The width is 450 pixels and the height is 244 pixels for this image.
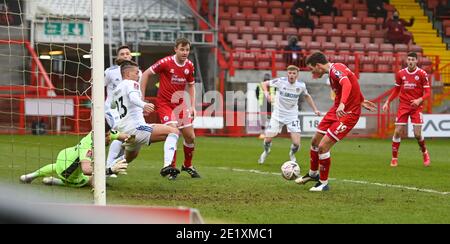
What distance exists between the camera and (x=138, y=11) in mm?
28875

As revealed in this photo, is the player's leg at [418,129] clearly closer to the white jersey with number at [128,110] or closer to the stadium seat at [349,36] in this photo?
the white jersey with number at [128,110]

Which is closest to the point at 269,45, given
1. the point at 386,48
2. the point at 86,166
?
the point at 386,48

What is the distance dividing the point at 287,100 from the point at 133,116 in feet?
19.1

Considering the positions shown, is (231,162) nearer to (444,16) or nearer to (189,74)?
(189,74)

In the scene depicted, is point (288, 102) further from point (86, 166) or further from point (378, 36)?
point (378, 36)

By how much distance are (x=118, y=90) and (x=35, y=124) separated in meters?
14.3

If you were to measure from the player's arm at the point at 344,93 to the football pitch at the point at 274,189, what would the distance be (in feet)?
3.27

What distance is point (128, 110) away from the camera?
1045cm

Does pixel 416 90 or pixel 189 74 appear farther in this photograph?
pixel 416 90

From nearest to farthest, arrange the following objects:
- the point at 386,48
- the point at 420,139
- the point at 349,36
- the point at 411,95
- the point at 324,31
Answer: the point at 420,139
the point at 411,95
the point at 386,48
the point at 324,31
the point at 349,36

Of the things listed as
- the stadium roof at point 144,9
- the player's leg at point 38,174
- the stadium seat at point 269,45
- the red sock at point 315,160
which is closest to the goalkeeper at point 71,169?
the player's leg at point 38,174

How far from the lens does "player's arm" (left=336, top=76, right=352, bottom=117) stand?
9.75 meters

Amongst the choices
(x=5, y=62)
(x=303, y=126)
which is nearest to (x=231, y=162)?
(x=5, y=62)

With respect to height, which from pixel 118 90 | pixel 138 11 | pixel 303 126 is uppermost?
pixel 138 11
